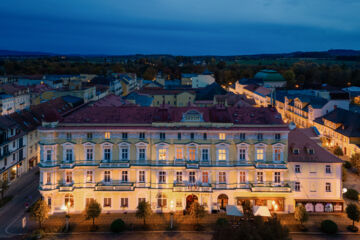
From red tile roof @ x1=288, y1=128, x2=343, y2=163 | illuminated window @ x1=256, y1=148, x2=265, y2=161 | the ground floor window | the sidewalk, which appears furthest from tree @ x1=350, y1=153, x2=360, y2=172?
the ground floor window

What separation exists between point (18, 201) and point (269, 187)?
37.1 meters

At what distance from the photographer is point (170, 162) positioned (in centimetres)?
4462

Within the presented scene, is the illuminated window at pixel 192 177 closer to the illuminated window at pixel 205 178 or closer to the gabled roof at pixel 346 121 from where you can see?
the illuminated window at pixel 205 178

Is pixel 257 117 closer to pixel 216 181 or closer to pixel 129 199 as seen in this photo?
pixel 216 181

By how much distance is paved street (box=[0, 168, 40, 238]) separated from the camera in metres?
41.0

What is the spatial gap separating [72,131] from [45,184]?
26.2ft

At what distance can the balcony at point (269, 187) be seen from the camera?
44.1 metres

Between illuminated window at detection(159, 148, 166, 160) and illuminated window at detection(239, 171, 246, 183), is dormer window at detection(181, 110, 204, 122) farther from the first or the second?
illuminated window at detection(239, 171, 246, 183)

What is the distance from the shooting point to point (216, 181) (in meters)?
44.8

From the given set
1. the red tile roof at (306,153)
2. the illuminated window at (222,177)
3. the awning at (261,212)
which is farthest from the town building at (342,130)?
the illuminated window at (222,177)

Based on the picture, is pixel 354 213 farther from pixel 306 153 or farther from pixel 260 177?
pixel 260 177

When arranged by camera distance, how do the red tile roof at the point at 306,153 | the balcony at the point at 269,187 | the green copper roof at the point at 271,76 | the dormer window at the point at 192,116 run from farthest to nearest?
the green copper roof at the point at 271,76, the red tile roof at the point at 306,153, the dormer window at the point at 192,116, the balcony at the point at 269,187

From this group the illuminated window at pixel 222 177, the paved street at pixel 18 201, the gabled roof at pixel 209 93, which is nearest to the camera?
the paved street at pixel 18 201

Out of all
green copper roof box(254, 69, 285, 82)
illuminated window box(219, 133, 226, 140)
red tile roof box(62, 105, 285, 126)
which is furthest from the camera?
green copper roof box(254, 69, 285, 82)
